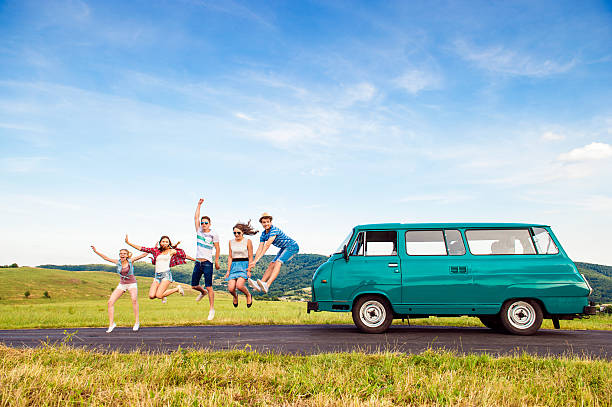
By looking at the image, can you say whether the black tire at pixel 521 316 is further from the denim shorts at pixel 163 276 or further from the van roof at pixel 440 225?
the denim shorts at pixel 163 276

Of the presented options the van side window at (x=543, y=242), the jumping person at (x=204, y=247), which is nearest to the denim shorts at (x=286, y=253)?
the jumping person at (x=204, y=247)

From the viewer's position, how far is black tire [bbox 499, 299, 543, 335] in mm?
9773

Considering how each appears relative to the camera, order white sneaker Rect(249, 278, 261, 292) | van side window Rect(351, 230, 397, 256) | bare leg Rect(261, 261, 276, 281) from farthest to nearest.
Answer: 1. van side window Rect(351, 230, 397, 256)
2. bare leg Rect(261, 261, 276, 281)
3. white sneaker Rect(249, 278, 261, 292)

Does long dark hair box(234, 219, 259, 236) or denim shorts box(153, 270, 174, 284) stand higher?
long dark hair box(234, 219, 259, 236)

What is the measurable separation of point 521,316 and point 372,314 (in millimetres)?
3526

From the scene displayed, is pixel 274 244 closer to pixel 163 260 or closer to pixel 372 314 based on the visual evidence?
pixel 163 260

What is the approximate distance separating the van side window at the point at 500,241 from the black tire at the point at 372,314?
2.50m

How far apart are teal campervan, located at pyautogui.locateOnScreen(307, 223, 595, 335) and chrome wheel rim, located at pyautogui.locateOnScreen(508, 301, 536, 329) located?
2cm

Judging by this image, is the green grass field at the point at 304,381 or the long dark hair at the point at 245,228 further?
the long dark hair at the point at 245,228

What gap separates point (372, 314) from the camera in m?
9.83

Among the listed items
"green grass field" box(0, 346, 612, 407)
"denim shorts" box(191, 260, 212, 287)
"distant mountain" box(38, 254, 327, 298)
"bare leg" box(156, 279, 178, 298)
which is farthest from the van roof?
"bare leg" box(156, 279, 178, 298)

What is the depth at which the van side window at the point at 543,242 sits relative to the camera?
396 inches

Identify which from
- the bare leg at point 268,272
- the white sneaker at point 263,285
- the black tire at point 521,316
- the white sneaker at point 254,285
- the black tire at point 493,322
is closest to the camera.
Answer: the white sneaker at point 263,285

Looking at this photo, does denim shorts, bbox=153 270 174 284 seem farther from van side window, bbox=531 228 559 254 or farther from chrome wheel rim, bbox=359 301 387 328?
van side window, bbox=531 228 559 254
